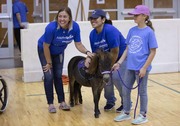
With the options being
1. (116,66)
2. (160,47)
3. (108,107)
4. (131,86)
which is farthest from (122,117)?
(160,47)

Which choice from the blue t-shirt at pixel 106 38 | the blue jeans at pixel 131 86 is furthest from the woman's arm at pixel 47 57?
the blue jeans at pixel 131 86

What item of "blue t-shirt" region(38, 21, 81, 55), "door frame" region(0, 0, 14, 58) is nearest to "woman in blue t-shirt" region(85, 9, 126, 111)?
"blue t-shirt" region(38, 21, 81, 55)

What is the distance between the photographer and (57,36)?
4.89m

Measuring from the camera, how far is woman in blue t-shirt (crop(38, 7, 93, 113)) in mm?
4867

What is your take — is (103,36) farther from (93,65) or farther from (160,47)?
(160,47)

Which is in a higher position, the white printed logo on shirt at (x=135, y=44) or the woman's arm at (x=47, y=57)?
the white printed logo on shirt at (x=135, y=44)

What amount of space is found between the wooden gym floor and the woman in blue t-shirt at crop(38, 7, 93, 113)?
0.87 feet

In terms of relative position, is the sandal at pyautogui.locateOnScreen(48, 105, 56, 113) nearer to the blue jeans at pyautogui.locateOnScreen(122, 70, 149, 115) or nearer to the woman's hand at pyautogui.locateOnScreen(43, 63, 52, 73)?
the woman's hand at pyautogui.locateOnScreen(43, 63, 52, 73)

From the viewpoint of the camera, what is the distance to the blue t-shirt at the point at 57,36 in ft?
16.0

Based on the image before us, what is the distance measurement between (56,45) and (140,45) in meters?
1.13

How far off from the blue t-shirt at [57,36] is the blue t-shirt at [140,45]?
0.83 metres

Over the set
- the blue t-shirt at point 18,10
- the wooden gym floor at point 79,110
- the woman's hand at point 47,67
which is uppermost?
the blue t-shirt at point 18,10

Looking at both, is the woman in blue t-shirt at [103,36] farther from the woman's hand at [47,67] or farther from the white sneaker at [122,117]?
the white sneaker at [122,117]

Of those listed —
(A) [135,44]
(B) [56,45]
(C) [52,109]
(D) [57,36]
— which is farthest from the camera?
(C) [52,109]
